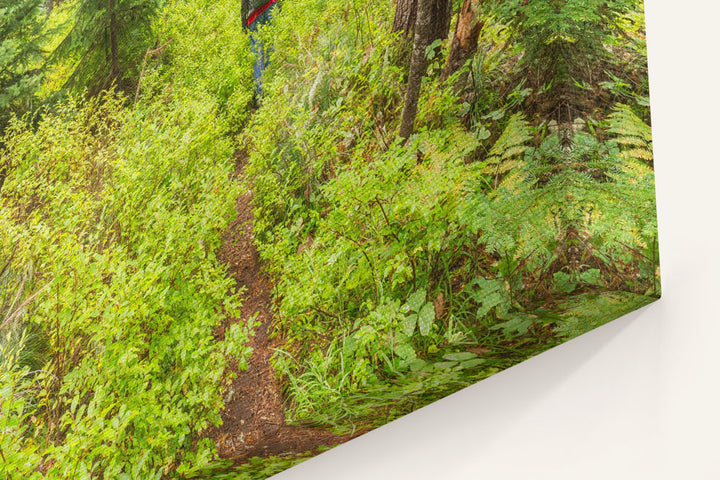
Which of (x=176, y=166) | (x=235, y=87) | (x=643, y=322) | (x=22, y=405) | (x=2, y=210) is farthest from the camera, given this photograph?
(x=643, y=322)

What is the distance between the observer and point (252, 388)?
1.88 m

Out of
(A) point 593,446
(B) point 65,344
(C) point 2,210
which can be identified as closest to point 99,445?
(B) point 65,344

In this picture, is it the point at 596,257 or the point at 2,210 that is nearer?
the point at 2,210

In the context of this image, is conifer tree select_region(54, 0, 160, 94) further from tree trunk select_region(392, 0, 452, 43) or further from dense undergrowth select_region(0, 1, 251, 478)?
tree trunk select_region(392, 0, 452, 43)

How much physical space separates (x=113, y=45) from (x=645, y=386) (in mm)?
2276

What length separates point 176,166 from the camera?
6.41 feet

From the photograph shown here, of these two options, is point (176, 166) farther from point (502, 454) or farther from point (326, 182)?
point (502, 454)

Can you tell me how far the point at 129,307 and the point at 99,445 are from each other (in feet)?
1.33

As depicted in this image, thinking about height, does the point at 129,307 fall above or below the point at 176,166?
below

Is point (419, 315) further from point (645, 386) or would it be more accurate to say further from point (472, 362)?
point (645, 386)

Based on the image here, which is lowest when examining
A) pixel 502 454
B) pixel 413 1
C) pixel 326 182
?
pixel 502 454

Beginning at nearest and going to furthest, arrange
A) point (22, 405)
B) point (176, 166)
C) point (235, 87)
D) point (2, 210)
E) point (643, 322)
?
point (22, 405) < point (2, 210) < point (176, 166) < point (235, 87) < point (643, 322)

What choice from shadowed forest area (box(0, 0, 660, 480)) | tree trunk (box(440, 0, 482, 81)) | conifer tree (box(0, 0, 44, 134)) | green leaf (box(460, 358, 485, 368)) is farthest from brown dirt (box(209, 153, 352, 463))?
tree trunk (box(440, 0, 482, 81))

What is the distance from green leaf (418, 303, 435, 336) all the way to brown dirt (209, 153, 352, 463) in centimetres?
49
